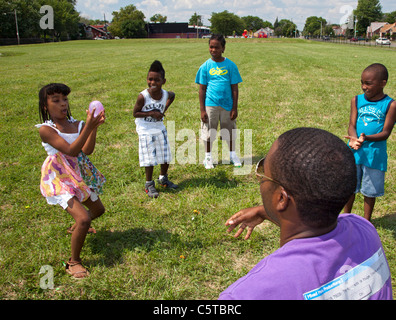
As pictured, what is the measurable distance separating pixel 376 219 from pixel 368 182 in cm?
74

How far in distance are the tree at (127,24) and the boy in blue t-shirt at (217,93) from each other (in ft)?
347

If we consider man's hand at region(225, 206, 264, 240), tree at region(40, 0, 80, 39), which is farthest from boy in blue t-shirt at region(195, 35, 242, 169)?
tree at region(40, 0, 80, 39)

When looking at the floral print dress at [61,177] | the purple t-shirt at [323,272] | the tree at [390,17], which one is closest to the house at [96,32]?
the tree at [390,17]

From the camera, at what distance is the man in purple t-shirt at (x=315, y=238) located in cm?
111

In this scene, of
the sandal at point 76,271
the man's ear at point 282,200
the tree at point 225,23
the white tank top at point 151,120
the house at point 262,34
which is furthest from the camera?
the tree at point 225,23

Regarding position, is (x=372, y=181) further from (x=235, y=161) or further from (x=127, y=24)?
(x=127, y=24)

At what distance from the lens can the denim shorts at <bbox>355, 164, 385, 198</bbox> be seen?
3.41 m

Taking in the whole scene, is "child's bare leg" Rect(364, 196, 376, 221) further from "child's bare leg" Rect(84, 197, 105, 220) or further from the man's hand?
"child's bare leg" Rect(84, 197, 105, 220)

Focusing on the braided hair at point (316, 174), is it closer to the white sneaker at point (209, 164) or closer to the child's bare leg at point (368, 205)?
the child's bare leg at point (368, 205)

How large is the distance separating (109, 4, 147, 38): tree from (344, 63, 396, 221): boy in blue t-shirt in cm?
10802

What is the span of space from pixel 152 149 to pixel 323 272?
3.50m

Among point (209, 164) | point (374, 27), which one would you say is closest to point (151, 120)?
point (209, 164)

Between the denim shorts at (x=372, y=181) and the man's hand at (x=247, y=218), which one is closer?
the man's hand at (x=247, y=218)

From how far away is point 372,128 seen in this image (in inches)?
132
